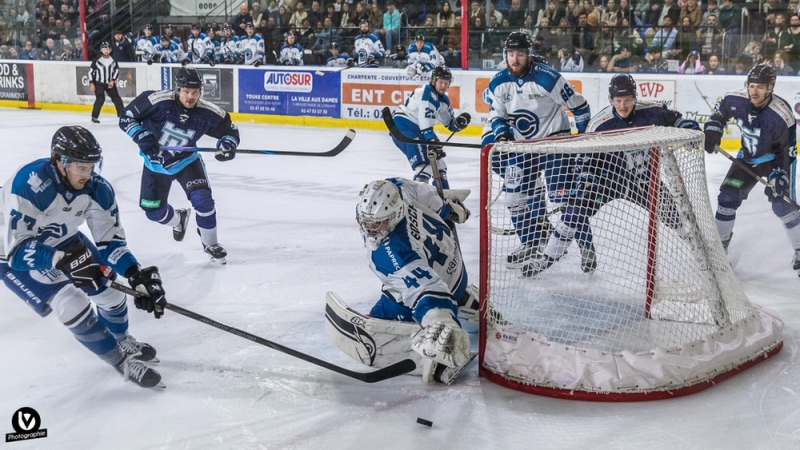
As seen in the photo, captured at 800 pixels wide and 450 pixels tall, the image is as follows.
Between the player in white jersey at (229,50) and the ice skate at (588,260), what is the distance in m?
8.58

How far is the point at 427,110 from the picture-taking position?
5.48 meters

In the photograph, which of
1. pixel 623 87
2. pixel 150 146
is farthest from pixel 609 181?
pixel 150 146

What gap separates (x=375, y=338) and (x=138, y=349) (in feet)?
3.12

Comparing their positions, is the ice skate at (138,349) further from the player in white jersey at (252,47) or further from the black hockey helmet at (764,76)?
the player in white jersey at (252,47)

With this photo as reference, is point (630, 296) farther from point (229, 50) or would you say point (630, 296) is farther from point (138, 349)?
point (229, 50)

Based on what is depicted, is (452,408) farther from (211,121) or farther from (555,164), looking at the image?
(211,121)

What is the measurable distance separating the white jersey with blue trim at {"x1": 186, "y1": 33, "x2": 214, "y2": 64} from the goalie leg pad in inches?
385

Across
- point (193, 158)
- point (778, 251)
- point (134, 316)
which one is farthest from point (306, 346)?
point (778, 251)

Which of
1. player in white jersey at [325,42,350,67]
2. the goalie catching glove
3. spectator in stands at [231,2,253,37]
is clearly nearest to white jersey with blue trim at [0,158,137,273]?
the goalie catching glove

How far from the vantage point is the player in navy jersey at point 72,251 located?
9.12 feet

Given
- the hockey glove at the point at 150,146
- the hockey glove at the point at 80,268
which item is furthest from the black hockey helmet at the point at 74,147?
the hockey glove at the point at 150,146

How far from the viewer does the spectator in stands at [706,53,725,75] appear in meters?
8.35

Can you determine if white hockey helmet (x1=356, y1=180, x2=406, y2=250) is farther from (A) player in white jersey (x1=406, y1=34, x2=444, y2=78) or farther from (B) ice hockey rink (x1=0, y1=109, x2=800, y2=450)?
(A) player in white jersey (x1=406, y1=34, x2=444, y2=78)

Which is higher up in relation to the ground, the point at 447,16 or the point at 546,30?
the point at 447,16
